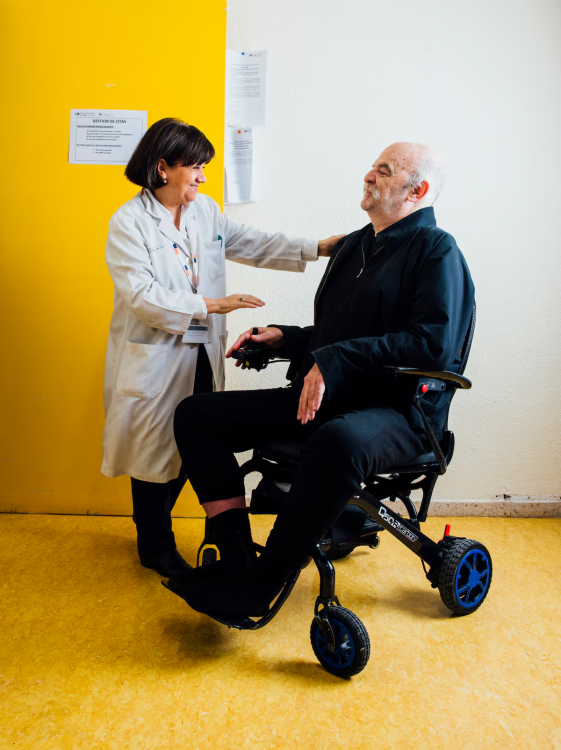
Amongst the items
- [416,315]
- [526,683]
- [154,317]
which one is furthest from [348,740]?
[154,317]

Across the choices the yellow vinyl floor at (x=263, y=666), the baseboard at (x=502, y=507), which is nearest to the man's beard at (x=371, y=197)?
the yellow vinyl floor at (x=263, y=666)

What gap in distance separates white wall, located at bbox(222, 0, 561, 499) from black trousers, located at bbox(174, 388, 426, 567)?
87 cm

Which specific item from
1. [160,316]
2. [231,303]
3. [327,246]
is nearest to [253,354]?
[231,303]

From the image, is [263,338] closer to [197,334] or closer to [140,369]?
[197,334]

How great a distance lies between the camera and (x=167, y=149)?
179 centimetres

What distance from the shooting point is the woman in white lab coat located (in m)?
1.77

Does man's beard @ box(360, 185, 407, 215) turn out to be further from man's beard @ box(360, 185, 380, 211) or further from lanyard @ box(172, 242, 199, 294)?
lanyard @ box(172, 242, 199, 294)

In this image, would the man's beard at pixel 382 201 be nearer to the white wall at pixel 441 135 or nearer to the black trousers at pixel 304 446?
the black trousers at pixel 304 446

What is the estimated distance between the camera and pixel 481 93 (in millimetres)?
2471

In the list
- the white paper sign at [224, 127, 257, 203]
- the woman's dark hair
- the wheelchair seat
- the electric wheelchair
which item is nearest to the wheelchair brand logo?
the electric wheelchair

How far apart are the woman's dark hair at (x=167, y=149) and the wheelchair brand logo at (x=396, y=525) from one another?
1.17 metres

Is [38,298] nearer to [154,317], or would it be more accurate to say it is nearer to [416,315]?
[154,317]

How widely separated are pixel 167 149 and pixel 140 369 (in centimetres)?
67

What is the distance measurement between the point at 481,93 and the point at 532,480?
65.9 inches
